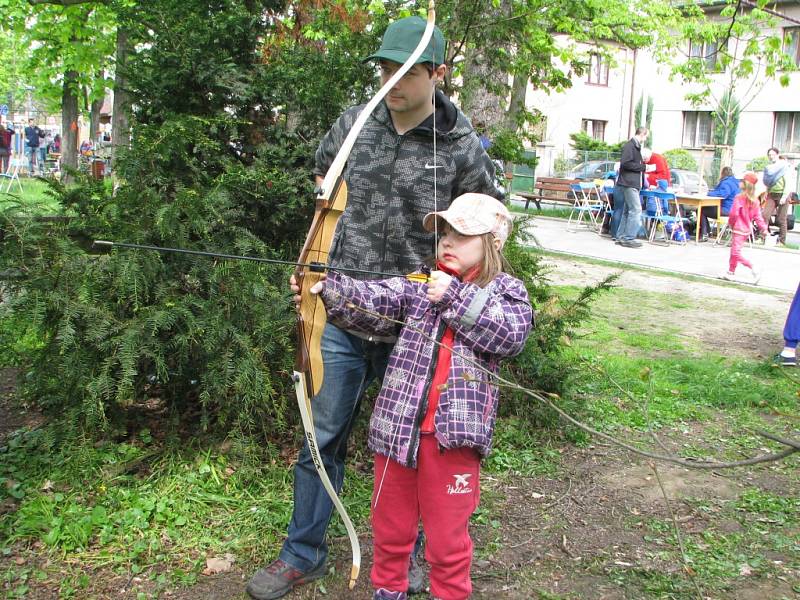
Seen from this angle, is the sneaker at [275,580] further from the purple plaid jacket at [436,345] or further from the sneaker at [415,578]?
the purple plaid jacket at [436,345]

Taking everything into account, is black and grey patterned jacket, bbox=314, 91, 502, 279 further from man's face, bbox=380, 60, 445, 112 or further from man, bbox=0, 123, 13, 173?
man, bbox=0, 123, 13, 173

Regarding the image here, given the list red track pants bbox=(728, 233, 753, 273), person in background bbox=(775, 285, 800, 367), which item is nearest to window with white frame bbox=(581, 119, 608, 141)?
red track pants bbox=(728, 233, 753, 273)

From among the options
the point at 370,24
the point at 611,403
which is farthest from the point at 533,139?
the point at 611,403

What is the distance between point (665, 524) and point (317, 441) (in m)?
1.93

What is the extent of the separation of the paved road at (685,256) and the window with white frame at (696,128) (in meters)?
22.1

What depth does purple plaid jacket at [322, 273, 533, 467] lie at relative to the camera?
254 cm

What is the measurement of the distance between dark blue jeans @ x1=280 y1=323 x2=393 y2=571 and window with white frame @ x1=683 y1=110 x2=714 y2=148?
3678 cm

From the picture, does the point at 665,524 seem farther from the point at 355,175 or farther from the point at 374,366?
the point at 355,175

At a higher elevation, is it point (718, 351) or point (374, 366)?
point (374, 366)

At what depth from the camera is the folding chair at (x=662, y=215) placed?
1569cm

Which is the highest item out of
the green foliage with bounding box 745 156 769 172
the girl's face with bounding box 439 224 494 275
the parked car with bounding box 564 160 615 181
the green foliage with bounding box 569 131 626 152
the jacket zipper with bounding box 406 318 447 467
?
the green foliage with bounding box 569 131 626 152

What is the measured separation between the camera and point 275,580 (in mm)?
3002

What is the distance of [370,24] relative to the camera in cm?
570

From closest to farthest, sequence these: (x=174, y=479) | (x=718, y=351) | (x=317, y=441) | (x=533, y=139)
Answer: (x=317, y=441) < (x=174, y=479) < (x=533, y=139) < (x=718, y=351)
